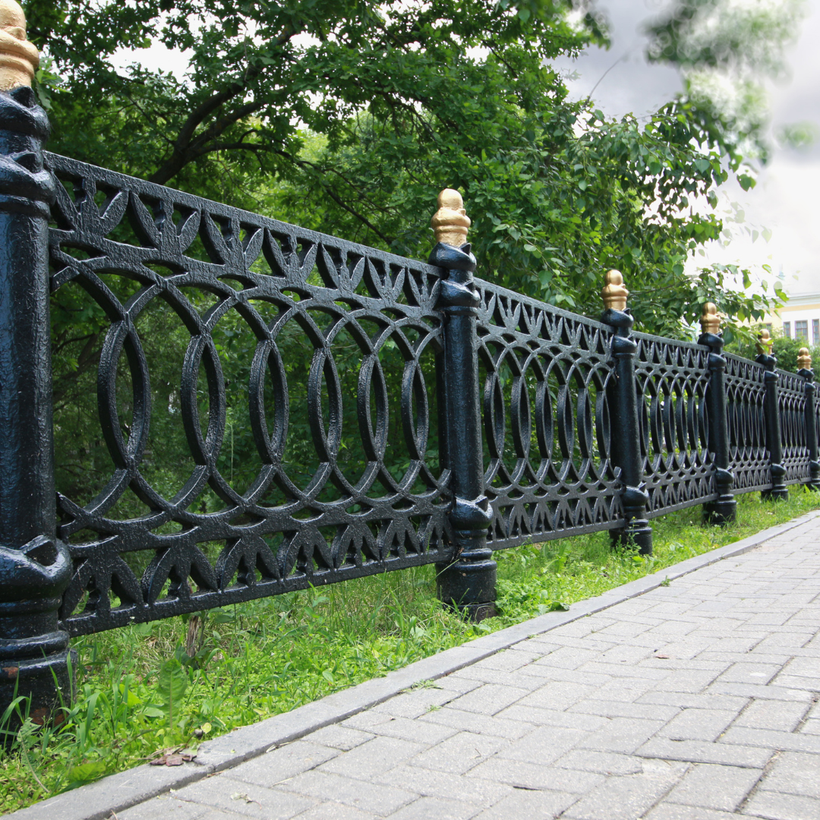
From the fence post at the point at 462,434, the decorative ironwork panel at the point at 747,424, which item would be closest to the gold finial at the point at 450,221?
the fence post at the point at 462,434

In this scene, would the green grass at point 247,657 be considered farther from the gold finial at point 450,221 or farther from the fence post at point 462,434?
the gold finial at point 450,221

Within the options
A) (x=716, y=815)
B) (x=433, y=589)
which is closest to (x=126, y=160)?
(x=433, y=589)

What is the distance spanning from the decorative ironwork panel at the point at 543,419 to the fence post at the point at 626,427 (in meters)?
0.10

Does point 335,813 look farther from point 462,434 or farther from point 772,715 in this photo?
point 462,434

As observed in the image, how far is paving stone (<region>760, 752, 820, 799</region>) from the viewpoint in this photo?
2053 millimetres

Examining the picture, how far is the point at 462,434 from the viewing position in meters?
4.32

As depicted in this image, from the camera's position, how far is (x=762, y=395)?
1145 centimetres

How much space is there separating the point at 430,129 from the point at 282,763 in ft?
26.8

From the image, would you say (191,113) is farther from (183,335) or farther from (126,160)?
(183,335)

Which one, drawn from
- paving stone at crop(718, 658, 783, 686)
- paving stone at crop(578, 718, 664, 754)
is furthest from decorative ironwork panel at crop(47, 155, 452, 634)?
paving stone at crop(718, 658, 783, 686)

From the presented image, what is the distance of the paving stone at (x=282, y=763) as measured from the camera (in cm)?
219

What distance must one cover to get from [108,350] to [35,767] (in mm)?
1291

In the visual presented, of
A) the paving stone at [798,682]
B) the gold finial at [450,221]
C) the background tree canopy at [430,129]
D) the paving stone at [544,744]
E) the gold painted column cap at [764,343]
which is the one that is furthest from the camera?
the gold painted column cap at [764,343]

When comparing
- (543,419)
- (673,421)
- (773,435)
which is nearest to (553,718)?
(543,419)
